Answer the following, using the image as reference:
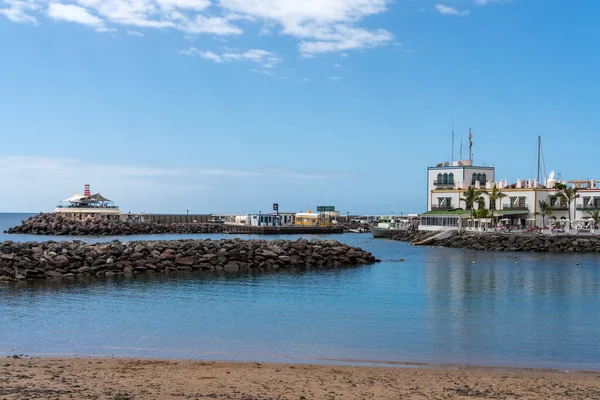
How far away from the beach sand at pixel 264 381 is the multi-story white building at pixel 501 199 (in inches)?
2459

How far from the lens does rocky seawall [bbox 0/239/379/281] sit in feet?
110

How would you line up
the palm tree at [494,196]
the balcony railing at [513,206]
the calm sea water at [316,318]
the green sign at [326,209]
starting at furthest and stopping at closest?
the green sign at [326,209], the balcony railing at [513,206], the palm tree at [494,196], the calm sea water at [316,318]

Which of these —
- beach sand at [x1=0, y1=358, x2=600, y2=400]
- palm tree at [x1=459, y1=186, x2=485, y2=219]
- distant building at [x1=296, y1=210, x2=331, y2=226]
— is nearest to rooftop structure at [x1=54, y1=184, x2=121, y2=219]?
distant building at [x1=296, y1=210, x2=331, y2=226]

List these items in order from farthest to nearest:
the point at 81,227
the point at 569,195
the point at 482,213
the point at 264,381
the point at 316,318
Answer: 1. the point at 81,227
2. the point at 482,213
3. the point at 569,195
4. the point at 316,318
5. the point at 264,381

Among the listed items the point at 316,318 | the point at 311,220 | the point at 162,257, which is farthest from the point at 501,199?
the point at 316,318

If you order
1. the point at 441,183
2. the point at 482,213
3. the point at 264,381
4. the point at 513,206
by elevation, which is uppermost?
the point at 441,183

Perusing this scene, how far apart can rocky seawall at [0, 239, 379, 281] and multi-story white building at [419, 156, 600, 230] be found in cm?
3883

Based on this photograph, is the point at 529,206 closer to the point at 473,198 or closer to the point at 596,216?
the point at 473,198

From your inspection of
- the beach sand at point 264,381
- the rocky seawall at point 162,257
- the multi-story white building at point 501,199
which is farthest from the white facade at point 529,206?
the beach sand at point 264,381

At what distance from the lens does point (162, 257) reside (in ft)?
125

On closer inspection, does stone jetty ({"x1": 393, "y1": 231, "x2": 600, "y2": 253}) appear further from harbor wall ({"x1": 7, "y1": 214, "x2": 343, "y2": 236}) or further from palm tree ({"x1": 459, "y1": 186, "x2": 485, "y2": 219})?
harbor wall ({"x1": 7, "y1": 214, "x2": 343, "y2": 236})

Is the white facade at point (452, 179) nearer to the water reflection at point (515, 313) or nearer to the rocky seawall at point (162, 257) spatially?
the water reflection at point (515, 313)

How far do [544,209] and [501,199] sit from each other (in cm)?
608

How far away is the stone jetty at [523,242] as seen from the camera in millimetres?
60219
